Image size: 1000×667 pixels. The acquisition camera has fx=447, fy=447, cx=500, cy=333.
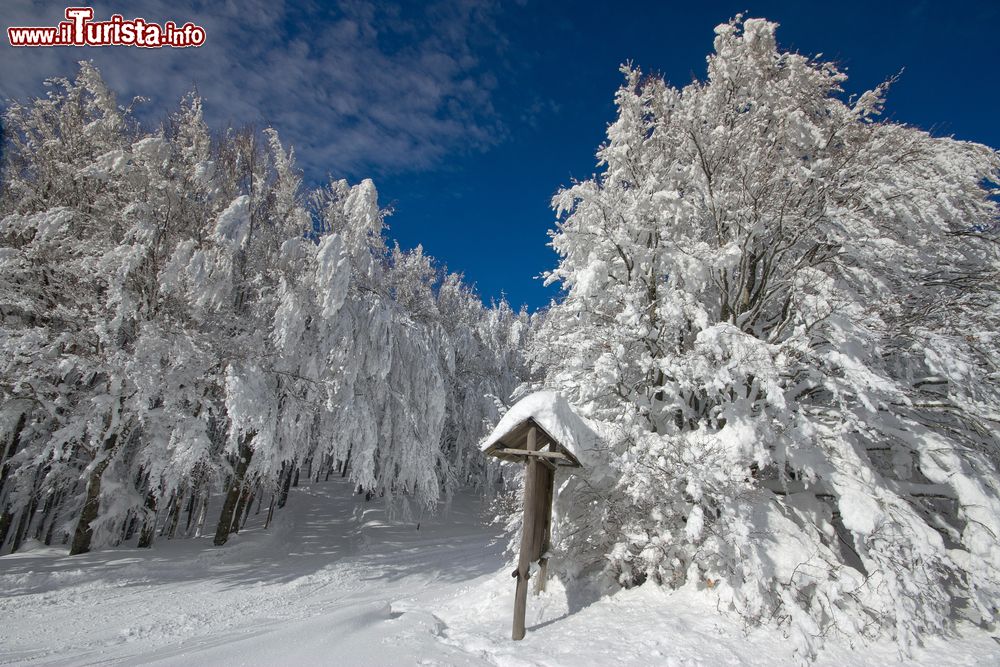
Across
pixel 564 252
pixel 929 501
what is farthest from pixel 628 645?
pixel 564 252

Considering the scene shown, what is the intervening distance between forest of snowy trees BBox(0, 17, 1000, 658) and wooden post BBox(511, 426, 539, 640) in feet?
3.45

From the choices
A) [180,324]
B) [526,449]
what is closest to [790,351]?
[526,449]

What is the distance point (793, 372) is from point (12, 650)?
952cm

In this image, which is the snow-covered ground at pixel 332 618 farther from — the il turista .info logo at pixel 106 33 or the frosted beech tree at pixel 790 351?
the il turista .info logo at pixel 106 33

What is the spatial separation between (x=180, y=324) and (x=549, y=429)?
812 cm

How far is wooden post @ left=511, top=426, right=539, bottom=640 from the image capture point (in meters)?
5.11

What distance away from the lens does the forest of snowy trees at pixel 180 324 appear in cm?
833

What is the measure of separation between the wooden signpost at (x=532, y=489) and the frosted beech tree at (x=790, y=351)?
0.75 meters

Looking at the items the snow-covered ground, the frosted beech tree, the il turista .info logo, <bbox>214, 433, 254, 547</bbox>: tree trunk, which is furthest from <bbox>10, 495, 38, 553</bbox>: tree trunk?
the frosted beech tree

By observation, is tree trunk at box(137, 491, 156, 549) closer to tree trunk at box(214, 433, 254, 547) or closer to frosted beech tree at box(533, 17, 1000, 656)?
tree trunk at box(214, 433, 254, 547)

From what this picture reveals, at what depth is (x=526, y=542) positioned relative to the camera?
534 centimetres

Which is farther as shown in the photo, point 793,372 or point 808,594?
point 793,372

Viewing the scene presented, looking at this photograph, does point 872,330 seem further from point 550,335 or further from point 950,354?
point 550,335

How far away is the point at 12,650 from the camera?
493cm
